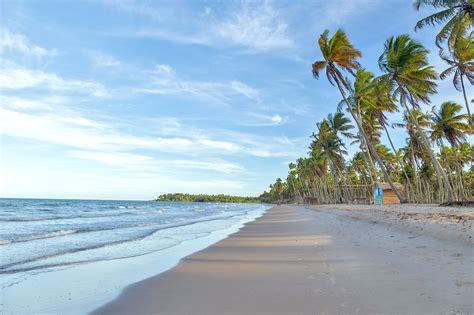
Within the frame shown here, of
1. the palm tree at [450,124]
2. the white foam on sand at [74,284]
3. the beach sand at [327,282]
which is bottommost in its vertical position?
the white foam on sand at [74,284]

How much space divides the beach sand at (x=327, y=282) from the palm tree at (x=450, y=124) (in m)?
30.2

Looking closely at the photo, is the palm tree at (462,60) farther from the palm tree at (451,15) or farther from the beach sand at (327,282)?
the beach sand at (327,282)

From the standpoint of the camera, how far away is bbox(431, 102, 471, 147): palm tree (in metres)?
32.5

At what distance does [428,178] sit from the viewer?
48312mm

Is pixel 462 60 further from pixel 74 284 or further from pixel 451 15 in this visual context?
pixel 74 284

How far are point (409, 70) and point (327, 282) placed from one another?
885 inches

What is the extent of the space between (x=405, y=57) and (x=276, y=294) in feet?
77.2

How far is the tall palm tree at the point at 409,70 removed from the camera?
2291 centimetres

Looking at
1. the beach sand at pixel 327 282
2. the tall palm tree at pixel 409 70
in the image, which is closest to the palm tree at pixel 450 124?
the tall palm tree at pixel 409 70

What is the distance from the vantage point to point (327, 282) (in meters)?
4.72

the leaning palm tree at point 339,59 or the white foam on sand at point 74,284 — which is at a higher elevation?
the leaning palm tree at point 339,59

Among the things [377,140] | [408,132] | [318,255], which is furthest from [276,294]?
[377,140]

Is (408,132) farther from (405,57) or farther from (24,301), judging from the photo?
(24,301)

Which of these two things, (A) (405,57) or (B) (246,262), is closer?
(B) (246,262)
